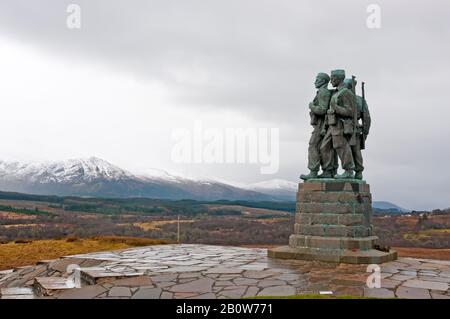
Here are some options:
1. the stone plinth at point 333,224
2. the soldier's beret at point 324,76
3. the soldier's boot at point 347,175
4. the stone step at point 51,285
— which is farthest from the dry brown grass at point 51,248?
the soldier's beret at point 324,76

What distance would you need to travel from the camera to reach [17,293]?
9422mm

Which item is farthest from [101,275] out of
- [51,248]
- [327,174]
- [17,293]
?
[51,248]

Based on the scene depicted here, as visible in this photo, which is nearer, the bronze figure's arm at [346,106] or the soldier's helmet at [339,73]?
the bronze figure's arm at [346,106]

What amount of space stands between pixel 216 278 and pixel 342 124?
5.38 m

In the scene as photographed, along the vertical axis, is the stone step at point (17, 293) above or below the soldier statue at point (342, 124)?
below

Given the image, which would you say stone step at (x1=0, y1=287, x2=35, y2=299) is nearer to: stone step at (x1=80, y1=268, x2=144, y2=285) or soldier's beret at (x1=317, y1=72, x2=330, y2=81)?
stone step at (x1=80, y1=268, x2=144, y2=285)

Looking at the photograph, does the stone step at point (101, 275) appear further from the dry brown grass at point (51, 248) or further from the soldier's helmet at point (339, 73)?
the soldier's helmet at point (339, 73)

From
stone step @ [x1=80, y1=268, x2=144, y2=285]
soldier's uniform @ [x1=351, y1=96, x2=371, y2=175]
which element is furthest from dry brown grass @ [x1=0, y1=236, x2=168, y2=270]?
soldier's uniform @ [x1=351, y1=96, x2=371, y2=175]

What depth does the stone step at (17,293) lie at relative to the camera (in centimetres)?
890

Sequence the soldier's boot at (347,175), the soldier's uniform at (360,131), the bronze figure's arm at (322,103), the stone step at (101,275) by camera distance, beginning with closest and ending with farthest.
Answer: the stone step at (101,275)
the soldier's boot at (347,175)
the bronze figure's arm at (322,103)
the soldier's uniform at (360,131)

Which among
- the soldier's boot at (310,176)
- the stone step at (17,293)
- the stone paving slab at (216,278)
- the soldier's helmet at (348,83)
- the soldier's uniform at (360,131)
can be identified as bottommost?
the stone step at (17,293)
